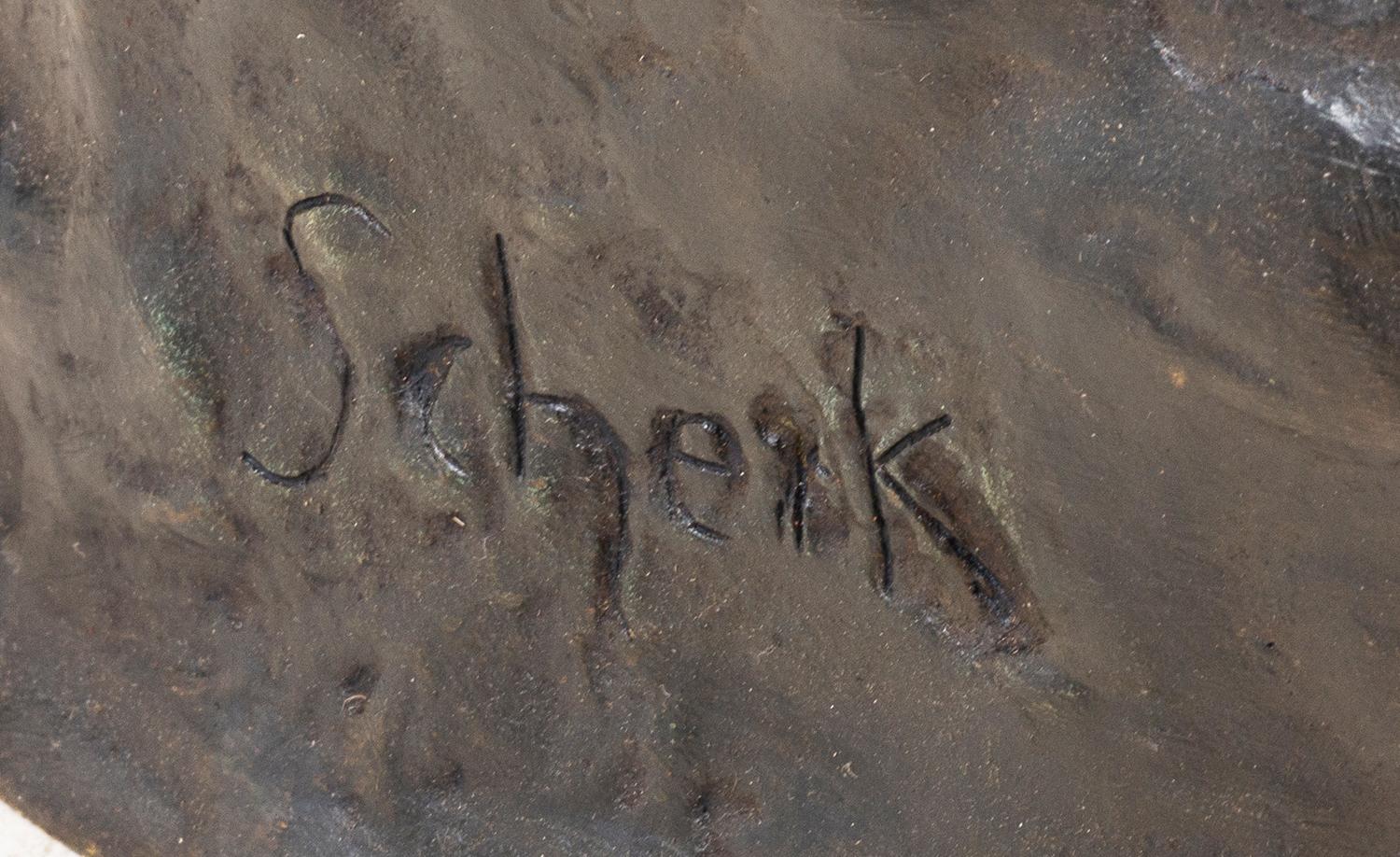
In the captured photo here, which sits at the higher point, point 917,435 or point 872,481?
→ point 917,435

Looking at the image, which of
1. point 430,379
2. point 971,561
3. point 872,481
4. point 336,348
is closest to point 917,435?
Result: point 872,481

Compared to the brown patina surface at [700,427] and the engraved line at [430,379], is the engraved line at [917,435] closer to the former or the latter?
the brown patina surface at [700,427]

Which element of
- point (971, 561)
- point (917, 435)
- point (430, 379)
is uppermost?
point (917, 435)

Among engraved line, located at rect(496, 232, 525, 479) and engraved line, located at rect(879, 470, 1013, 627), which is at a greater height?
engraved line, located at rect(496, 232, 525, 479)

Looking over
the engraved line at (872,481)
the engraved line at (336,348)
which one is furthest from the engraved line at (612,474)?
the engraved line at (872,481)

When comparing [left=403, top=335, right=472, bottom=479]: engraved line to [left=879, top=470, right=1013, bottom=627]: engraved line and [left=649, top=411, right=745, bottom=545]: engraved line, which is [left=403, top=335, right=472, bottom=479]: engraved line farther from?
[left=879, top=470, right=1013, bottom=627]: engraved line

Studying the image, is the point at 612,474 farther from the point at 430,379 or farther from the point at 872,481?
the point at 872,481

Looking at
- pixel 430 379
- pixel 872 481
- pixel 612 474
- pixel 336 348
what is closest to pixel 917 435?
pixel 872 481

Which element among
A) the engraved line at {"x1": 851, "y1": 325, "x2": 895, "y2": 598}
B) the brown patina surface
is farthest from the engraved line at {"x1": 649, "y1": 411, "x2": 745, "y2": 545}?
the engraved line at {"x1": 851, "y1": 325, "x2": 895, "y2": 598}
